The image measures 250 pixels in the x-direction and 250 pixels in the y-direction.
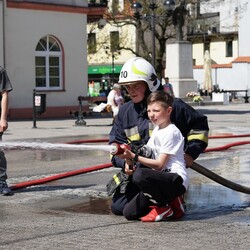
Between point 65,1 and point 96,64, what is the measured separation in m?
40.2

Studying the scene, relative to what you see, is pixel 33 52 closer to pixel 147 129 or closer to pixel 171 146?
pixel 147 129

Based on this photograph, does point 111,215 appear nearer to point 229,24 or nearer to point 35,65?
point 35,65

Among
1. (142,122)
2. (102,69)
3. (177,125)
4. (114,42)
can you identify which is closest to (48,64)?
(142,122)

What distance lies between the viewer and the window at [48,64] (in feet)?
90.3

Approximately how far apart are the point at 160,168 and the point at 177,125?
57 cm

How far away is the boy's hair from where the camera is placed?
6524 millimetres

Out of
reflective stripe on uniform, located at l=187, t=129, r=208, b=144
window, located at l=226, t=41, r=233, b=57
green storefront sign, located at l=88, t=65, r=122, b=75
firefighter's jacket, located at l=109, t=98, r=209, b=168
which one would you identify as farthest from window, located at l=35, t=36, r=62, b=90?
window, located at l=226, t=41, r=233, b=57

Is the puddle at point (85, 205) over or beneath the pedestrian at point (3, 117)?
beneath

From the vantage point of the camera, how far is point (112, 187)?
23.0ft

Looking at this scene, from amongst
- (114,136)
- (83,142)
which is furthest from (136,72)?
(83,142)

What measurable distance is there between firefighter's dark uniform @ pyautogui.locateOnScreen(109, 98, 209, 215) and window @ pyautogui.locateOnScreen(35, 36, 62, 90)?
814 inches

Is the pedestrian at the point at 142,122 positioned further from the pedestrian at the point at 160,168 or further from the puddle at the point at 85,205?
the puddle at the point at 85,205

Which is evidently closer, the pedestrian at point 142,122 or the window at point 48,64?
the pedestrian at point 142,122

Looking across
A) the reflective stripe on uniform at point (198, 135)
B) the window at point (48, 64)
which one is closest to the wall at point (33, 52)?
the window at point (48, 64)
